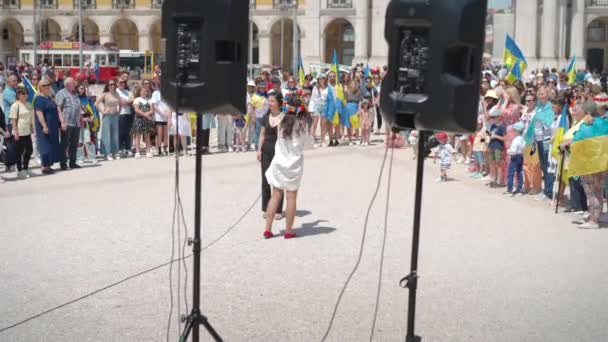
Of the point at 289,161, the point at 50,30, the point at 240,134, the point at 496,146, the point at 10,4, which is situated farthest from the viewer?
the point at 50,30

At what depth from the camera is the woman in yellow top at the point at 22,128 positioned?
13.2 meters

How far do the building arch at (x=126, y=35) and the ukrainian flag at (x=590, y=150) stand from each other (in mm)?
69743

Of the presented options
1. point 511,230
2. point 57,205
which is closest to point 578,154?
point 511,230

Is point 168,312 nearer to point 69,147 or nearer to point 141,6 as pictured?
point 69,147

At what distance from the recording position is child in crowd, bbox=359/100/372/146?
63.3 ft

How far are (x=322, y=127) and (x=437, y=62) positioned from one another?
572 inches

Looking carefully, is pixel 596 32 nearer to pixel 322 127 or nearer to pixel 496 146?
pixel 322 127

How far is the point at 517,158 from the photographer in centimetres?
1195

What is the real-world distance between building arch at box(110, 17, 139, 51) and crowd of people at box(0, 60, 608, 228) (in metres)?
59.4

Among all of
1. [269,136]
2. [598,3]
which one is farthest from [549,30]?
[269,136]

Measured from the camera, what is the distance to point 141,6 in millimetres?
72688

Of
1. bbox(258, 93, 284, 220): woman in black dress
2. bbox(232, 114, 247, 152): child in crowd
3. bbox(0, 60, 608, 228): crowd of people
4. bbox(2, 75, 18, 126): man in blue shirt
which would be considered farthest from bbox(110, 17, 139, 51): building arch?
bbox(258, 93, 284, 220): woman in black dress

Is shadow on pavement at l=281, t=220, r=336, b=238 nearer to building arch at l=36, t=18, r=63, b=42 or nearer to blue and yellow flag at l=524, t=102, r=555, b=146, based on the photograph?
blue and yellow flag at l=524, t=102, r=555, b=146

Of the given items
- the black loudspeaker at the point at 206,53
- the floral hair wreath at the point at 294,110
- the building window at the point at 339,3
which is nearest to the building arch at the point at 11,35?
the building window at the point at 339,3
